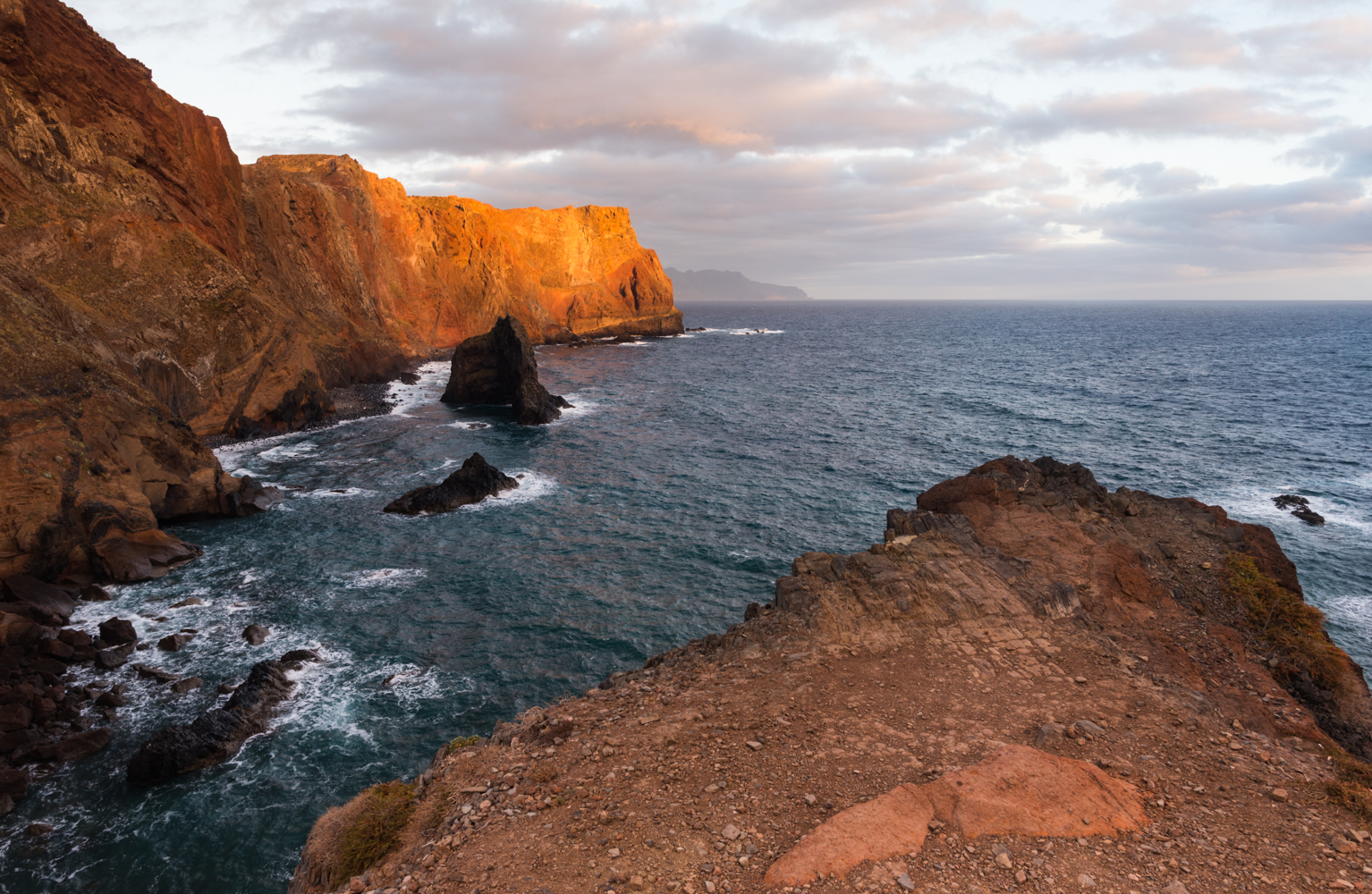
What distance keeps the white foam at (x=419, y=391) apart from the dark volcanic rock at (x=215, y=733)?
41.4 metres

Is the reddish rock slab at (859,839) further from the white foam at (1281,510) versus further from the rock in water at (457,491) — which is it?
the white foam at (1281,510)

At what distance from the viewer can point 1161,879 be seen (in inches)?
342

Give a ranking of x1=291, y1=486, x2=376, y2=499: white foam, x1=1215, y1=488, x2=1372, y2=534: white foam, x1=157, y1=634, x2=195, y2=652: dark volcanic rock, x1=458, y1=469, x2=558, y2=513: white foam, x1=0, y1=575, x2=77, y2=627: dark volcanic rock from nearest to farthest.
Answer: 1. x1=157, y1=634, x2=195, y2=652: dark volcanic rock
2. x1=0, y1=575, x2=77, y2=627: dark volcanic rock
3. x1=1215, y1=488, x2=1372, y2=534: white foam
4. x1=291, y1=486, x2=376, y2=499: white foam
5. x1=458, y1=469, x2=558, y2=513: white foam

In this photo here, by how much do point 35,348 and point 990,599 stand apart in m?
35.8

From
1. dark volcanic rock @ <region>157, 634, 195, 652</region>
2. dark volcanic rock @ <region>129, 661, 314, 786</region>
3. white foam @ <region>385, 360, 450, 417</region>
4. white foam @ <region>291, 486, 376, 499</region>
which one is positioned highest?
white foam @ <region>385, 360, 450, 417</region>

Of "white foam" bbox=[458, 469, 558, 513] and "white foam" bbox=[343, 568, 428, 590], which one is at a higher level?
"white foam" bbox=[458, 469, 558, 513]

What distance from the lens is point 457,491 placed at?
3678cm

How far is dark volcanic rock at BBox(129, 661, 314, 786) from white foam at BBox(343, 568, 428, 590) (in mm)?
6878

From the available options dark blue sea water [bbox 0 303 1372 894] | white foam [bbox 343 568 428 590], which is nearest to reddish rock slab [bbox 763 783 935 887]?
dark blue sea water [bbox 0 303 1372 894]

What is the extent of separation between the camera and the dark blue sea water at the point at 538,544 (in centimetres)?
1608

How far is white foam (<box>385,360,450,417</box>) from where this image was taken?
61.4 metres

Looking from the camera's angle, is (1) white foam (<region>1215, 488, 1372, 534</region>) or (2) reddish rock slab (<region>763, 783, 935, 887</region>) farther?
(1) white foam (<region>1215, 488, 1372, 534</region>)

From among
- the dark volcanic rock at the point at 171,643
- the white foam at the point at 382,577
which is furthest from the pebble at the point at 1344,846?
the dark volcanic rock at the point at 171,643

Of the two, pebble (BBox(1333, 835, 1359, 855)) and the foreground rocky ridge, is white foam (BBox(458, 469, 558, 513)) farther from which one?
pebble (BBox(1333, 835, 1359, 855))
